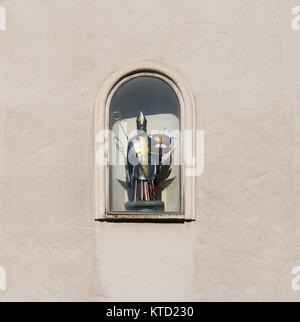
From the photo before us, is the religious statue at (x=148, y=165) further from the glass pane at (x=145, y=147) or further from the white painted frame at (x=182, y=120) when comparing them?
the white painted frame at (x=182, y=120)

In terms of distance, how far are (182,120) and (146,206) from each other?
78 centimetres

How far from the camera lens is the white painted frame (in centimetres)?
456

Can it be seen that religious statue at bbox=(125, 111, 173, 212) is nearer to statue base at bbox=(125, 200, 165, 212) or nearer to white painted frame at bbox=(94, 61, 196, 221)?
statue base at bbox=(125, 200, 165, 212)

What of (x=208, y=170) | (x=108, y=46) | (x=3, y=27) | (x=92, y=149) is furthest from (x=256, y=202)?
(x=3, y=27)

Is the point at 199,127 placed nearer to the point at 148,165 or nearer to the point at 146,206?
the point at 148,165

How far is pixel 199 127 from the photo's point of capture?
459cm

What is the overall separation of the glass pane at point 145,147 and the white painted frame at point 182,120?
0.09 metres

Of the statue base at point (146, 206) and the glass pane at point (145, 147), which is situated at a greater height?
the glass pane at point (145, 147)

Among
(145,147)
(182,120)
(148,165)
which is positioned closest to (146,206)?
(148,165)

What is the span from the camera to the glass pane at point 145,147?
478 centimetres

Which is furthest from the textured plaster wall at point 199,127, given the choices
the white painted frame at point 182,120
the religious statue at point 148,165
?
the religious statue at point 148,165

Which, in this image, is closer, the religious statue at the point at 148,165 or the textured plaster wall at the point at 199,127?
the textured plaster wall at the point at 199,127

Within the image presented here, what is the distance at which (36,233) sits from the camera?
187 inches
